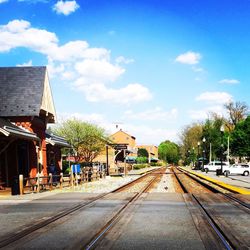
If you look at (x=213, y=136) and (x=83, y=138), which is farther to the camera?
(x=213, y=136)

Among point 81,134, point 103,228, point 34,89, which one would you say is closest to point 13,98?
point 34,89

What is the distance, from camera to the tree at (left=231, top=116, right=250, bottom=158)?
78688 millimetres

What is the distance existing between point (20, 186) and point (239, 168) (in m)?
33.5

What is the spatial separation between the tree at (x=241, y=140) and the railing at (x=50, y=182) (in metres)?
49.0

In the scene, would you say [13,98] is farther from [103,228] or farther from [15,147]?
[103,228]

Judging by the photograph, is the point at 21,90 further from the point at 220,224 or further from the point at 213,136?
the point at 213,136

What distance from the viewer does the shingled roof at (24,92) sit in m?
24.7

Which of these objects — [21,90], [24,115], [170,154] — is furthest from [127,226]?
[170,154]

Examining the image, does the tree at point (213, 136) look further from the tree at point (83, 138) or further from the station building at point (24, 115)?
the station building at point (24, 115)

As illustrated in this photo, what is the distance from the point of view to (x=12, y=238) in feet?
26.4

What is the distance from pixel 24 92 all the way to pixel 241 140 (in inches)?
2479

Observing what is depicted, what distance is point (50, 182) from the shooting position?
2175 centimetres

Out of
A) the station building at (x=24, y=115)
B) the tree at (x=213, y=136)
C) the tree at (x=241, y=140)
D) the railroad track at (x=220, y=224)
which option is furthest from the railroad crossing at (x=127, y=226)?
the tree at (x=213, y=136)

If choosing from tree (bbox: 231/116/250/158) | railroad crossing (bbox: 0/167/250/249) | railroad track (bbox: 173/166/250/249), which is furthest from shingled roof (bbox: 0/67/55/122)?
tree (bbox: 231/116/250/158)
